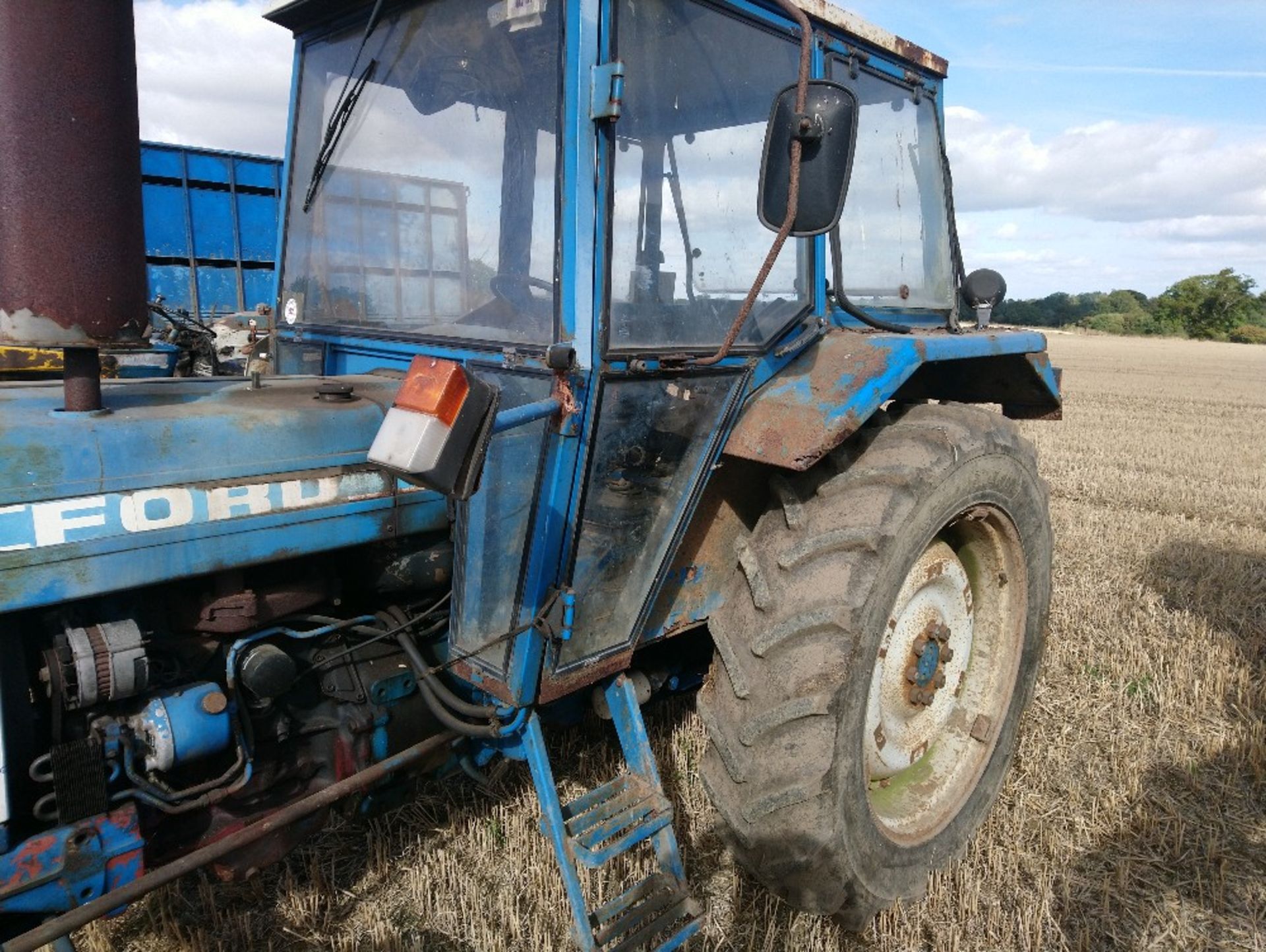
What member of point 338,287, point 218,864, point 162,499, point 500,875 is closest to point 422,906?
point 500,875

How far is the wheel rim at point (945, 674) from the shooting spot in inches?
101

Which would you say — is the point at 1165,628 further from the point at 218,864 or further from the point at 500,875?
the point at 218,864

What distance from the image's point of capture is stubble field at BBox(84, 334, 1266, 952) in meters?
2.36

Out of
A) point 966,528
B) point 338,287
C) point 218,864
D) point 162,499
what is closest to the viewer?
point 162,499

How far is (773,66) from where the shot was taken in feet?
7.61

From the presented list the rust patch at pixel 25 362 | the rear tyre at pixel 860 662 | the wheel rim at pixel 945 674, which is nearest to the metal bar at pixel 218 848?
the rear tyre at pixel 860 662

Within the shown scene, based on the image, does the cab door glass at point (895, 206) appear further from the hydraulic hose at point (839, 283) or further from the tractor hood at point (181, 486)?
the tractor hood at point (181, 486)

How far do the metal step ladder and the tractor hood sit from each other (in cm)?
67

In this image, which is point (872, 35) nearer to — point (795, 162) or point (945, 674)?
point (795, 162)

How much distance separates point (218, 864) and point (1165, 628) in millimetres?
3869

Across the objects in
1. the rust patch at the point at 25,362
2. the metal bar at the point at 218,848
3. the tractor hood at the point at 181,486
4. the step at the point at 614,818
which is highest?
the rust patch at the point at 25,362

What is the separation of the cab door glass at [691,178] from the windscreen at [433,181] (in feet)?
0.56

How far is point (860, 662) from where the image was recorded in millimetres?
2152

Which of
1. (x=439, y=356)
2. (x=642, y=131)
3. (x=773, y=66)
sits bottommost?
(x=439, y=356)
